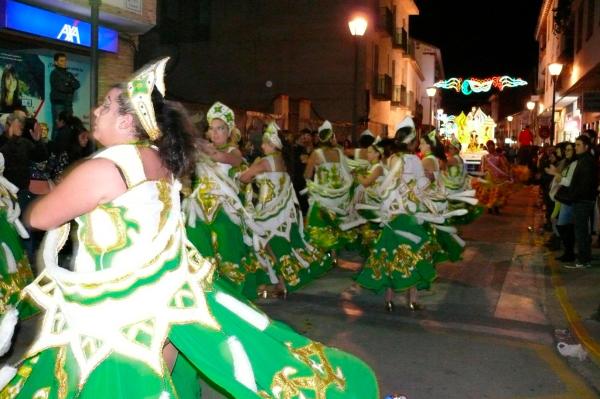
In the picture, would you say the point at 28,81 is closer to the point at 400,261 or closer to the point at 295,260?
the point at 295,260

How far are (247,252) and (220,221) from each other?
0.66 meters

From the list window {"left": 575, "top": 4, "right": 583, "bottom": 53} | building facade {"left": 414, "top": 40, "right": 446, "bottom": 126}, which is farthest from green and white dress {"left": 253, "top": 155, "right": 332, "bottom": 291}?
building facade {"left": 414, "top": 40, "right": 446, "bottom": 126}

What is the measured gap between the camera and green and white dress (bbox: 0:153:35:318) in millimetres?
6348

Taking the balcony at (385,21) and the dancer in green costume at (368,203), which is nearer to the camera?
the dancer in green costume at (368,203)

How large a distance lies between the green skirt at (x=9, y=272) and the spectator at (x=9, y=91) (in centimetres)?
464

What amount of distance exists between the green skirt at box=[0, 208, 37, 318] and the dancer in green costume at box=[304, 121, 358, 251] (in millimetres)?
3949

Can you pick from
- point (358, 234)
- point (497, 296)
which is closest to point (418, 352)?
point (497, 296)

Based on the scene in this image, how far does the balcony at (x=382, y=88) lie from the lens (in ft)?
109

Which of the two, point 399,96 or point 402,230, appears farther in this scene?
point 399,96

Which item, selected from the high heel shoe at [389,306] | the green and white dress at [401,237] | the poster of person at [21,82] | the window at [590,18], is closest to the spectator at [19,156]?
the poster of person at [21,82]

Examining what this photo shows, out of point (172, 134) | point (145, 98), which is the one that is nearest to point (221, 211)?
point (172, 134)

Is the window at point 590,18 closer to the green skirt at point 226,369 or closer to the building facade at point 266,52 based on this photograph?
the building facade at point 266,52

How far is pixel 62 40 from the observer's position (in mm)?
11953

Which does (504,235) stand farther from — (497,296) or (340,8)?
(340,8)
